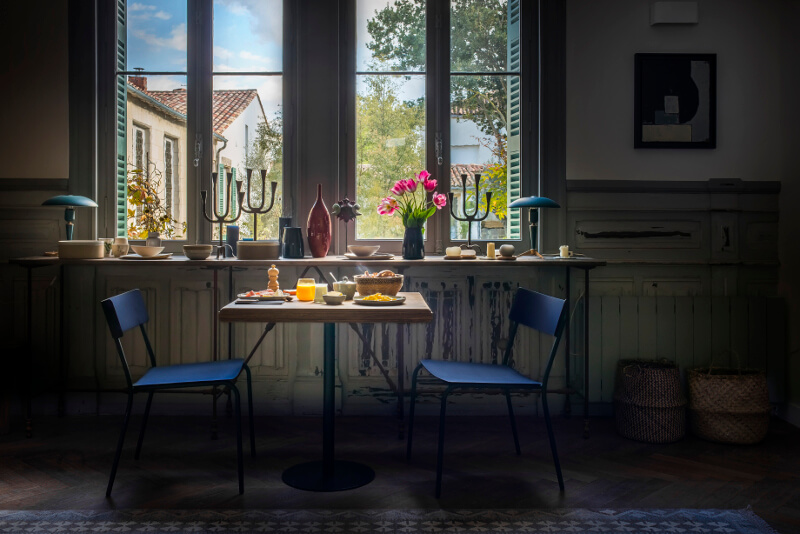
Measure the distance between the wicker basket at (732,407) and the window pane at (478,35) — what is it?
2.30 meters

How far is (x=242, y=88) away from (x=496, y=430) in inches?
104

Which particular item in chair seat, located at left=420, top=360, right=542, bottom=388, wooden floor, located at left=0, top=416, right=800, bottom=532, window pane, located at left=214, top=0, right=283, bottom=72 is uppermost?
window pane, located at left=214, top=0, right=283, bottom=72

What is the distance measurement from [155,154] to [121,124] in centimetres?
30

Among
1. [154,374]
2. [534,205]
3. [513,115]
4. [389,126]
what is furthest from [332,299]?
[513,115]

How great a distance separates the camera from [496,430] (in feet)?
12.3

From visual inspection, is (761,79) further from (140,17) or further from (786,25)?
(140,17)

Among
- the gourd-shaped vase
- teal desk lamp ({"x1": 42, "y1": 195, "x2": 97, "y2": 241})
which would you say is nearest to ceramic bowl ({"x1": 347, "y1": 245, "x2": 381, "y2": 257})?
the gourd-shaped vase

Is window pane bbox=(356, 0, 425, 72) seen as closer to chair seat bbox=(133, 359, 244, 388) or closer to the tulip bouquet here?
the tulip bouquet

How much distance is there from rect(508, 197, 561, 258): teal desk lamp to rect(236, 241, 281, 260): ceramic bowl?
142 cm

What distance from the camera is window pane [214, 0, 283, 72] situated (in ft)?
13.4

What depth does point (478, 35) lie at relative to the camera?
4137mm

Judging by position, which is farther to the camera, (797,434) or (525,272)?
(525,272)

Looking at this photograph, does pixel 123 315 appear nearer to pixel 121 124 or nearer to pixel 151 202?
pixel 151 202

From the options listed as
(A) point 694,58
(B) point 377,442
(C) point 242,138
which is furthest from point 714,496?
(C) point 242,138
